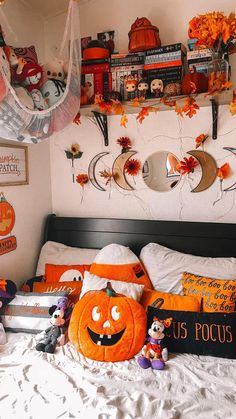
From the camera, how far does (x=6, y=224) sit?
213 cm

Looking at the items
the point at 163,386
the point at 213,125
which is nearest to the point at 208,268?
the point at 163,386

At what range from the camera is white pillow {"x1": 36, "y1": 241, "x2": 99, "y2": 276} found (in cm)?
223

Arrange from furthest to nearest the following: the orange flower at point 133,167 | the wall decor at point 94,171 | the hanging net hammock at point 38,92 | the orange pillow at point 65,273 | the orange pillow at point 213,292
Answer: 1. the wall decor at point 94,171
2. the orange flower at point 133,167
3. the orange pillow at point 65,273
4. the orange pillow at point 213,292
5. the hanging net hammock at point 38,92

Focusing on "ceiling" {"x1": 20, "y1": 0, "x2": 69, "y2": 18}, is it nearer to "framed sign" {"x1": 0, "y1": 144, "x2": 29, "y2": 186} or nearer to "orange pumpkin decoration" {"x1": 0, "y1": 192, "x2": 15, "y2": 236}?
"framed sign" {"x1": 0, "y1": 144, "x2": 29, "y2": 186}

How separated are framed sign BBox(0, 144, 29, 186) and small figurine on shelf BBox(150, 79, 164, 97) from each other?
0.94 m

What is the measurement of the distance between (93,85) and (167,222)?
1.01 metres

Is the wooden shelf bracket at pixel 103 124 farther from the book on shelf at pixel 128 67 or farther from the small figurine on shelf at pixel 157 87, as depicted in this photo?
the small figurine on shelf at pixel 157 87

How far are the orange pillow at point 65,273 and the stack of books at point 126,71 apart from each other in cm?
113

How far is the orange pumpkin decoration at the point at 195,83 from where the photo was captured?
183 centimetres

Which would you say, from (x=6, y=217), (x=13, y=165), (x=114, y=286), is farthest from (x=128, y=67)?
(x=114, y=286)

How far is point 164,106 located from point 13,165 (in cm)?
105

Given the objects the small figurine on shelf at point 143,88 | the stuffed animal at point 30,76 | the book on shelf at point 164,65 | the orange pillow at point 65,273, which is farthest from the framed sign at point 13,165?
the book on shelf at point 164,65

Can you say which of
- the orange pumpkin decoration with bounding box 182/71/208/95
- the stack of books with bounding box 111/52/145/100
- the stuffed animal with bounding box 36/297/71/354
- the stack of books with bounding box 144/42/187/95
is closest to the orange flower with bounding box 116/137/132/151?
the stack of books with bounding box 111/52/145/100

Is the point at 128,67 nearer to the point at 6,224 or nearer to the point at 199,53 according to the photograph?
the point at 199,53
